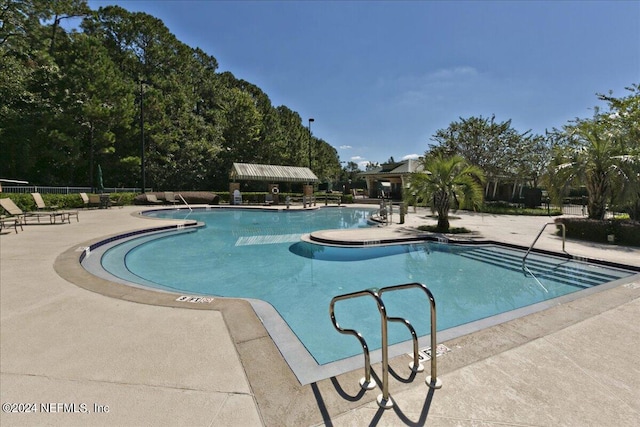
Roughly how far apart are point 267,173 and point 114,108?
12.3 m

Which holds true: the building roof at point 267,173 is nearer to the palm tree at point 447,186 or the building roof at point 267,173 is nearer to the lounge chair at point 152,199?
the lounge chair at point 152,199

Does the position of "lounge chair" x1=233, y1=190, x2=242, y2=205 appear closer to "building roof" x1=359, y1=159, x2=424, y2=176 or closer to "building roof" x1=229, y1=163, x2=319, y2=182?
"building roof" x1=229, y1=163, x2=319, y2=182

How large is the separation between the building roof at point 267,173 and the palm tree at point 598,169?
21.0 metres

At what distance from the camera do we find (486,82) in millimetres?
17578

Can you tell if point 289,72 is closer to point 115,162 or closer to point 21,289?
point 115,162

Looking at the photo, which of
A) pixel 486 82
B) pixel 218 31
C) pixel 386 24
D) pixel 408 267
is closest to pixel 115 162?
pixel 218 31

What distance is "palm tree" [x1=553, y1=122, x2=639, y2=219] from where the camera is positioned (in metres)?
9.13

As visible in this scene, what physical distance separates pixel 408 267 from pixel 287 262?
3.10 meters

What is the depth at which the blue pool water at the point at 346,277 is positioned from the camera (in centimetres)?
437

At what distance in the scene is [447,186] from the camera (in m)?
11.0

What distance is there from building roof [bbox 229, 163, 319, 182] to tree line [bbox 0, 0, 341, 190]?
13.7 ft

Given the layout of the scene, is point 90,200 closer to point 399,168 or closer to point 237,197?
point 237,197

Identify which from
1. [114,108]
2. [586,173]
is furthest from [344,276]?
[114,108]

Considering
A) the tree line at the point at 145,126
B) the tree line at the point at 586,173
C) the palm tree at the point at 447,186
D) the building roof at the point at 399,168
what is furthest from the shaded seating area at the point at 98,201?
the building roof at the point at 399,168
